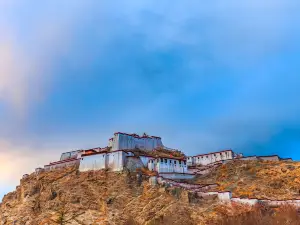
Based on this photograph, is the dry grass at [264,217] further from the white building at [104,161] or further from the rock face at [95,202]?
the white building at [104,161]

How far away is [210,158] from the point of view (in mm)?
73688

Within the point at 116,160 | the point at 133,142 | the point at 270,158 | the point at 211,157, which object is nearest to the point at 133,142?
the point at 133,142

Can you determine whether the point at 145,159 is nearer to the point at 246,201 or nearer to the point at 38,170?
the point at 246,201

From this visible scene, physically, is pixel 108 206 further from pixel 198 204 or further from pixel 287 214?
pixel 287 214

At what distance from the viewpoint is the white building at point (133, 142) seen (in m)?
66.9

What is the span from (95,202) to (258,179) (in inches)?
1024

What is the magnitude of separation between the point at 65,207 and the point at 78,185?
4.78 m

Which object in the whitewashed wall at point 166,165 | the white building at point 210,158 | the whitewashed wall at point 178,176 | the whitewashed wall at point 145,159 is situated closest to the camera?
the whitewashed wall at point 178,176

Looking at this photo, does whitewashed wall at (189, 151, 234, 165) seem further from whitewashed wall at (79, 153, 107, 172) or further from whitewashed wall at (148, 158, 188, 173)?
whitewashed wall at (79, 153, 107, 172)

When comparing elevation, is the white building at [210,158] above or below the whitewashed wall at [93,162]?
above

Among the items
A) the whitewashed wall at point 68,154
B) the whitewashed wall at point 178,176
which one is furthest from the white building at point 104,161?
the whitewashed wall at point 68,154

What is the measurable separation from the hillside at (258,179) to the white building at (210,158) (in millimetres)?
8270

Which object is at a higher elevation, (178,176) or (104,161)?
(104,161)

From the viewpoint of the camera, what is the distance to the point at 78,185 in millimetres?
54781
